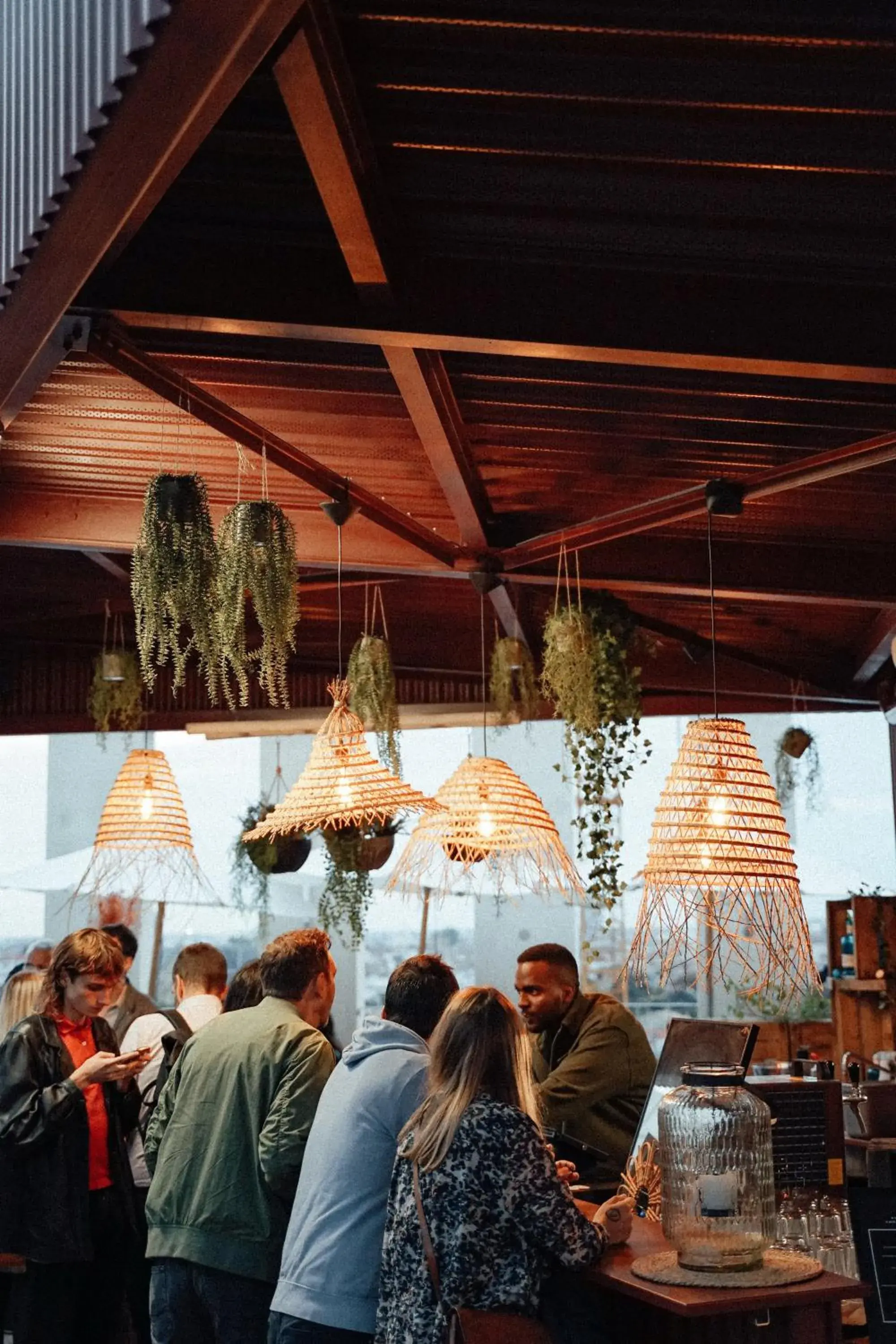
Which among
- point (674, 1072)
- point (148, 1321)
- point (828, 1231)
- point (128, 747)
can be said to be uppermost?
point (128, 747)

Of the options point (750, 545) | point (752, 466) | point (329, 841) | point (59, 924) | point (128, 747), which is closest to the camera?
point (752, 466)

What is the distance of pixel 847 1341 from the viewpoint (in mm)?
4652

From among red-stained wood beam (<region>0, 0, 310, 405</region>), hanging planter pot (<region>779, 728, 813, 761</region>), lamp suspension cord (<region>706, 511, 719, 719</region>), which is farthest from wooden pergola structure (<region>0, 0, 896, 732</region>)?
hanging planter pot (<region>779, 728, 813, 761</region>)

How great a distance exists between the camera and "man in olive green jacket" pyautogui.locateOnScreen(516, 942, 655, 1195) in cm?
527

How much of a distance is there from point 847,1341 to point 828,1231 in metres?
0.91

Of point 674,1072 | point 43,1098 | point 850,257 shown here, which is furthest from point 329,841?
point 850,257

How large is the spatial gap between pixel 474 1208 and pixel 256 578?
6.66 feet

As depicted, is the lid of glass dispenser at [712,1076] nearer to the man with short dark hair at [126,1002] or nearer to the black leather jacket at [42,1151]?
the black leather jacket at [42,1151]

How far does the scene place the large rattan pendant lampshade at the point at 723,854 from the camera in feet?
15.2

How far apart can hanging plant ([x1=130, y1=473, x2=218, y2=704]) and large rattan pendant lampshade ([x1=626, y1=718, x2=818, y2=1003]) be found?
1594mm

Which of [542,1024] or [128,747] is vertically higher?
[128,747]

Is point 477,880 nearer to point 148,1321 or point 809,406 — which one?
point 148,1321

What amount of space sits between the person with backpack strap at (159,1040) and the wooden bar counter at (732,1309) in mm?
1963

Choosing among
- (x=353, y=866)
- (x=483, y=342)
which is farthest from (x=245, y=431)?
(x=353, y=866)
